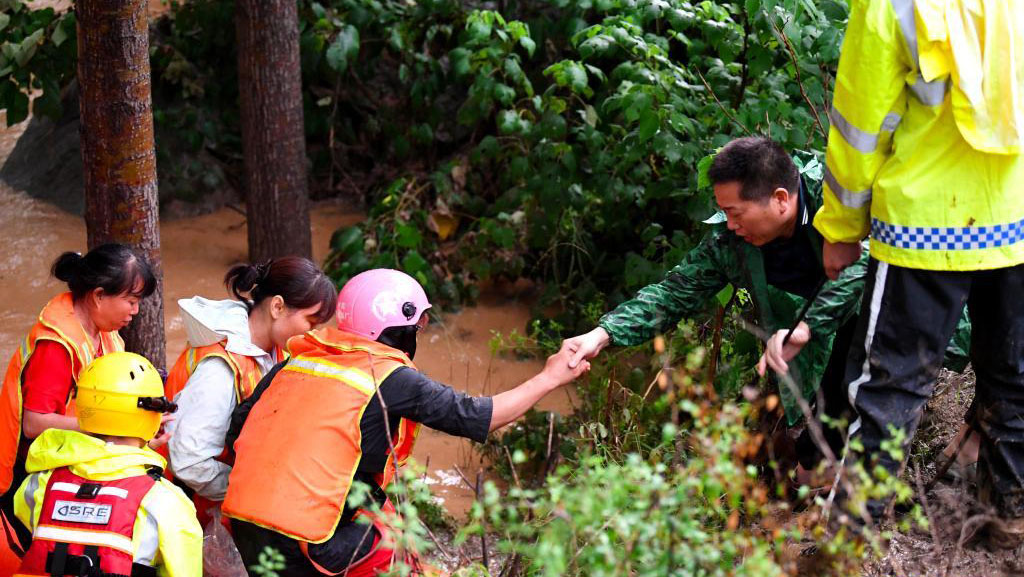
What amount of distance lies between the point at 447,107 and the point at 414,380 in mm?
5178

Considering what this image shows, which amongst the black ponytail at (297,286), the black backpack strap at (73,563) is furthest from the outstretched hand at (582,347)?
the black backpack strap at (73,563)

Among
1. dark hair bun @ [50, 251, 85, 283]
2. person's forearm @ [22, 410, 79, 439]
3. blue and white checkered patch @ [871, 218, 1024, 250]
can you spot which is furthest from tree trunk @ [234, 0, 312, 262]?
blue and white checkered patch @ [871, 218, 1024, 250]

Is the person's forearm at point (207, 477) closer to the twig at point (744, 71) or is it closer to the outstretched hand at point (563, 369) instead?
the outstretched hand at point (563, 369)

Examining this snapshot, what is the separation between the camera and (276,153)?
6504 mm

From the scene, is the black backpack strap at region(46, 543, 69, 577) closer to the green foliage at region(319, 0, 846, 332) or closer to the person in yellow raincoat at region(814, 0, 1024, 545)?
the person in yellow raincoat at region(814, 0, 1024, 545)

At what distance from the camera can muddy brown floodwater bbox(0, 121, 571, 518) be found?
6.04 metres

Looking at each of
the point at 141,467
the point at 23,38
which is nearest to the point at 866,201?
the point at 141,467

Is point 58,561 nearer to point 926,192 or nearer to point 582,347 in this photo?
point 582,347

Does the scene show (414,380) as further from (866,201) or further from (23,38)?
(23,38)

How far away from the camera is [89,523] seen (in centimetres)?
284

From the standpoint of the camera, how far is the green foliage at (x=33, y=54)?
663 centimetres

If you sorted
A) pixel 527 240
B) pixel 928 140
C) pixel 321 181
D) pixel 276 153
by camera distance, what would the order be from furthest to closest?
1. pixel 321 181
2. pixel 527 240
3. pixel 276 153
4. pixel 928 140

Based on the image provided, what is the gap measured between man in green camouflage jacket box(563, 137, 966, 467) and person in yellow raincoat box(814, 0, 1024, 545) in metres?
0.29

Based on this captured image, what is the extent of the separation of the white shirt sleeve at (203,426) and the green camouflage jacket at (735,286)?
50.7 inches
